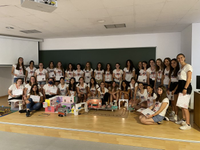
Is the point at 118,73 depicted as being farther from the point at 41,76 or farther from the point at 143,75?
the point at 41,76

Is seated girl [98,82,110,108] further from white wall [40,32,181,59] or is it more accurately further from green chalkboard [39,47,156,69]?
white wall [40,32,181,59]

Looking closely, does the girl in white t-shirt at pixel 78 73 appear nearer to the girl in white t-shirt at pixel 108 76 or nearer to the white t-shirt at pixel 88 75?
the white t-shirt at pixel 88 75

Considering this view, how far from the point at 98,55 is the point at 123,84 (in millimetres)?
1807

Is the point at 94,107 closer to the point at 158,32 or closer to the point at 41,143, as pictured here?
the point at 41,143

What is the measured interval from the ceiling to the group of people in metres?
1.04

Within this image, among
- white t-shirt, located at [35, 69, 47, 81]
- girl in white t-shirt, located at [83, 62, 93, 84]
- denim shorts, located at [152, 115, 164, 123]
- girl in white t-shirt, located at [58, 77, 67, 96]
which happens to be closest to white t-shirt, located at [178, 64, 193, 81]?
denim shorts, located at [152, 115, 164, 123]

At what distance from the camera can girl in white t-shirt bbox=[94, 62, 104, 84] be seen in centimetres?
559

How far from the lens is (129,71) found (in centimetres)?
543

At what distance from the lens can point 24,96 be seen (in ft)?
15.0

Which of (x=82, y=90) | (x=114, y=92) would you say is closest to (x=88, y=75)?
(x=82, y=90)

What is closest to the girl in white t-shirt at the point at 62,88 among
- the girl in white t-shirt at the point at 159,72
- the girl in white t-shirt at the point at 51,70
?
the girl in white t-shirt at the point at 51,70

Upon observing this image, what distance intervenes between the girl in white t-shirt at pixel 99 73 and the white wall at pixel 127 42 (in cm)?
84

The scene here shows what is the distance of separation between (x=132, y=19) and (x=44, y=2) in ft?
7.49

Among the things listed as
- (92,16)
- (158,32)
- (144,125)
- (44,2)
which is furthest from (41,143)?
(158,32)
